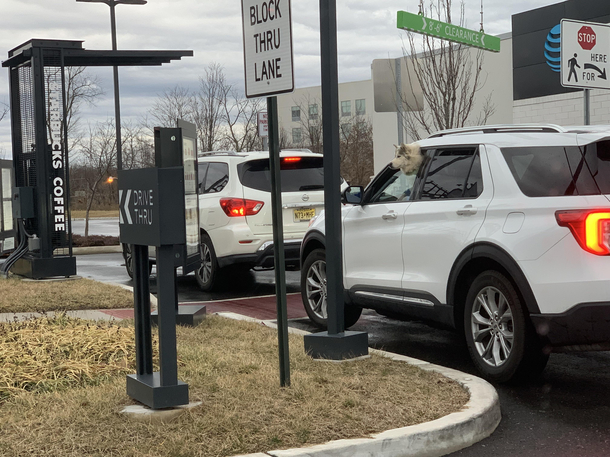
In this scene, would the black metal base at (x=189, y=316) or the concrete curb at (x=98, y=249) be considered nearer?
the black metal base at (x=189, y=316)

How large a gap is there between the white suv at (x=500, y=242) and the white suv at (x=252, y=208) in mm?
3760

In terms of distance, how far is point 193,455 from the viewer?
414 centimetres

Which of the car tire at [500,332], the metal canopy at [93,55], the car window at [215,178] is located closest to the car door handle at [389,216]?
the car tire at [500,332]

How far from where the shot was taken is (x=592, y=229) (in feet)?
17.6

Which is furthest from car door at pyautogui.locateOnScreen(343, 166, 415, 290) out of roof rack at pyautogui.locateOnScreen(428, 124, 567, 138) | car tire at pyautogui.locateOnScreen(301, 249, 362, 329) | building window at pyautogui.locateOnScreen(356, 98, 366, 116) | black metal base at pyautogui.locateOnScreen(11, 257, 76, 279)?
building window at pyautogui.locateOnScreen(356, 98, 366, 116)

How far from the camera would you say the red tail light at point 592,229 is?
5.36 metres

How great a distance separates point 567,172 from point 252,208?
609cm

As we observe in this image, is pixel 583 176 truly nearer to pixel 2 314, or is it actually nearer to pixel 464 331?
pixel 464 331

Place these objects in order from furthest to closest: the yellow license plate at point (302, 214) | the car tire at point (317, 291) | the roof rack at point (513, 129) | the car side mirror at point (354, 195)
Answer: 1. the yellow license plate at point (302, 214)
2. the car tire at point (317, 291)
3. the car side mirror at point (354, 195)
4. the roof rack at point (513, 129)

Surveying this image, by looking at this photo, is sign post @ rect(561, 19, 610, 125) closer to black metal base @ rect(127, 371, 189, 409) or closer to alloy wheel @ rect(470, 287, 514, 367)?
alloy wheel @ rect(470, 287, 514, 367)

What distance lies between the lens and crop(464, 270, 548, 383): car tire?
18.7 ft

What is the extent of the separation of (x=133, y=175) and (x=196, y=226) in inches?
127

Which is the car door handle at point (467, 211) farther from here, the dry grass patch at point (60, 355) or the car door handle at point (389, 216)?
the dry grass patch at point (60, 355)

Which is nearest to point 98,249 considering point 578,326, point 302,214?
point 302,214
